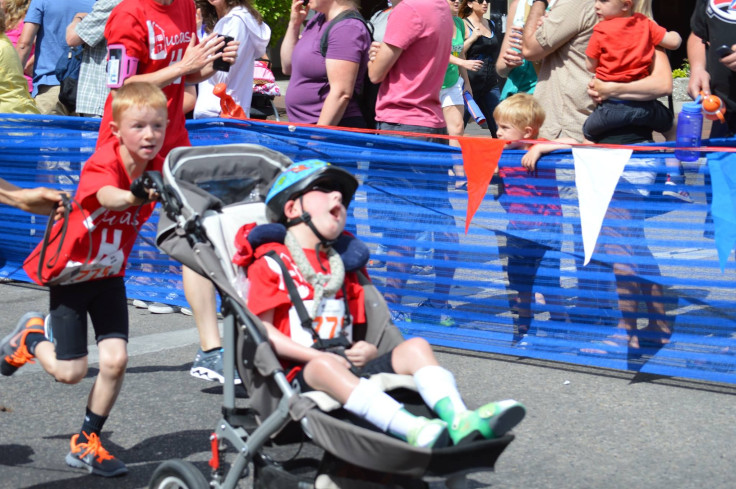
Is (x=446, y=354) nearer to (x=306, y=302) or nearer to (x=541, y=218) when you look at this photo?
(x=541, y=218)

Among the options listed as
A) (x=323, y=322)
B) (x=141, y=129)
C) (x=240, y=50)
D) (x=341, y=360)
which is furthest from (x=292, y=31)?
(x=341, y=360)

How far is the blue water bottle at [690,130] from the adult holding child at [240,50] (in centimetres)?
336

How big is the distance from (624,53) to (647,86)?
0.76ft

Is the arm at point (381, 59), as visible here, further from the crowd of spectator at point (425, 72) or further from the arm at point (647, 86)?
the arm at point (647, 86)

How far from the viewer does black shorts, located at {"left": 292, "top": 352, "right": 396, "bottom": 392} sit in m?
3.72

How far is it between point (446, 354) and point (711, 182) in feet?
6.00

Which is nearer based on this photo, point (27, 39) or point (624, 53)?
point (624, 53)

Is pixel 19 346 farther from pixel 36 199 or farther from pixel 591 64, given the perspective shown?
pixel 591 64

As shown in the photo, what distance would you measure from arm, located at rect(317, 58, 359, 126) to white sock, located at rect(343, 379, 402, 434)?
376cm

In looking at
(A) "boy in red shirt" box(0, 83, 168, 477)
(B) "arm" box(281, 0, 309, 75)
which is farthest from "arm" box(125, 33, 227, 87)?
(B) "arm" box(281, 0, 309, 75)

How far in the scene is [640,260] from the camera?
578 centimetres

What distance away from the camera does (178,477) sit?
3.77m

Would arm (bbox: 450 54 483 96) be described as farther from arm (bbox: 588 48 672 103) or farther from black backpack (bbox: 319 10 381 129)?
arm (bbox: 588 48 672 103)

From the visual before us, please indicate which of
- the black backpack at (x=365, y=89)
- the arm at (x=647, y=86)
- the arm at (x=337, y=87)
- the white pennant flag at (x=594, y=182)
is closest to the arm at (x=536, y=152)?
the white pennant flag at (x=594, y=182)
